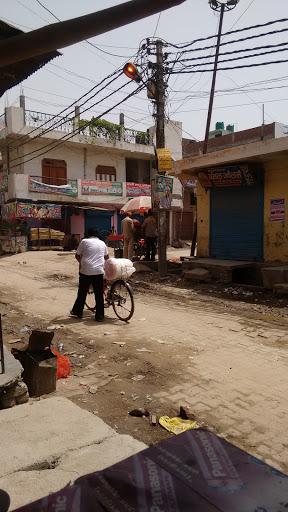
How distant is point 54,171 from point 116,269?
20.6 m

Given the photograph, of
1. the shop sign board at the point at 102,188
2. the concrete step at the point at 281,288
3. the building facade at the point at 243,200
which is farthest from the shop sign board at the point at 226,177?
the shop sign board at the point at 102,188

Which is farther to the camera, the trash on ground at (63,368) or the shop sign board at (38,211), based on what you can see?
the shop sign board at (38,211)

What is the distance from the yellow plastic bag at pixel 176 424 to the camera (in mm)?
3057

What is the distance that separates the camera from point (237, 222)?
12.3 meters

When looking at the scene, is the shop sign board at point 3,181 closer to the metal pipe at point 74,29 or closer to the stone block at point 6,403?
the stone block at point 6,403

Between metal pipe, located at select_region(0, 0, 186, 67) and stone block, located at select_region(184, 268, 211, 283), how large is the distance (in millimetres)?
9397

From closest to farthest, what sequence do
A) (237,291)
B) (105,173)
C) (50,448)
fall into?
(50,448), (237,291), (105,173)

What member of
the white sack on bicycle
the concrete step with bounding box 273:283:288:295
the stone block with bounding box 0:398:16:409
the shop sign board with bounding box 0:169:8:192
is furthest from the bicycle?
the shop sign board with bounding box 0:169:8:192

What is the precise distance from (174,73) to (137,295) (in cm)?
683

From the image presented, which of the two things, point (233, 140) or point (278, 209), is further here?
point (233, 140)

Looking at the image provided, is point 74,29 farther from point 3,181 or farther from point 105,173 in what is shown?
point 105,173

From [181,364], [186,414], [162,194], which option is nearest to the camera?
[186,414]

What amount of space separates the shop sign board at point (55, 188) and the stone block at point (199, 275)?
1539 cm

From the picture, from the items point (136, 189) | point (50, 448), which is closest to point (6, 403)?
point (50, 448)
